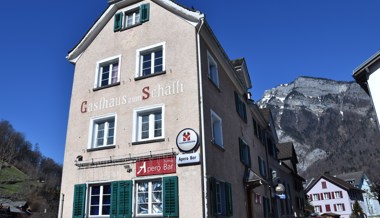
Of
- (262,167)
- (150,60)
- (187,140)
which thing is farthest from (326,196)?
(187,140)

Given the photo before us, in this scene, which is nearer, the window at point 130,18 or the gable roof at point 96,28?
the window at point 130,18

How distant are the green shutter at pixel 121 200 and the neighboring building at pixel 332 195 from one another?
72.9 meters

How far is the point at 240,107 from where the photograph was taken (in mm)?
20891

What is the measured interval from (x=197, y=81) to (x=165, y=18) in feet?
13.4

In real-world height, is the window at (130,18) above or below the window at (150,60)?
above

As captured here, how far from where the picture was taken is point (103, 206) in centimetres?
1398

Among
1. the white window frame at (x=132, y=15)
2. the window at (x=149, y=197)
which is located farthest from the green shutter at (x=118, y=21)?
the window at (x=149, y=197)

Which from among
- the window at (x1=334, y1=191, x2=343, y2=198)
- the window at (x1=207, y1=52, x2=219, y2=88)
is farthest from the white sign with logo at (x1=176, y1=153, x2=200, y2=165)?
the window at (x1=334, y1=191, x2=343, y2=198)

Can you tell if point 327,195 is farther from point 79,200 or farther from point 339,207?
point 79,200

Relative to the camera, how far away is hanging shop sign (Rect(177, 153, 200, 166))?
1263 cm

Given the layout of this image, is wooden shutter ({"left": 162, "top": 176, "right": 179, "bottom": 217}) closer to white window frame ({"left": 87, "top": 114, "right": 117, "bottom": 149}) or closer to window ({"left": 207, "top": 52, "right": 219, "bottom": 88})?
white window frame ({"left": 87, "top": 114, "right": 117, "bottom": 149})

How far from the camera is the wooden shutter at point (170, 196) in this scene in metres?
12.4

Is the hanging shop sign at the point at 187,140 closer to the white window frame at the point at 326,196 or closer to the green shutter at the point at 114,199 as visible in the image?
the green shutter at the point at 114,199

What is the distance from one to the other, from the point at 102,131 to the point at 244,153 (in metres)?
8.67
